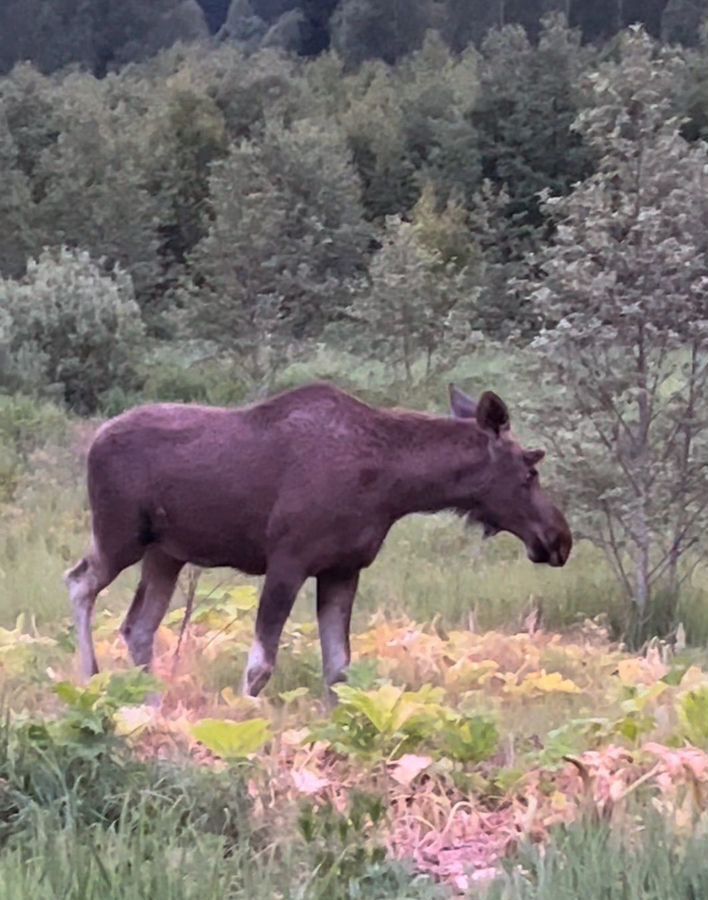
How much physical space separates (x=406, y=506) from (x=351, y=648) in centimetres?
110

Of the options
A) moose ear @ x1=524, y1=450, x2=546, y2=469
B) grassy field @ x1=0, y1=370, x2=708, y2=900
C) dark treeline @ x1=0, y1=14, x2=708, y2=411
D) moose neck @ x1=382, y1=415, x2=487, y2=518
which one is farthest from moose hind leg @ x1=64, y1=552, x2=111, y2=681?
dark treeline @ x1=0, y1=14, x2=708, y2=411

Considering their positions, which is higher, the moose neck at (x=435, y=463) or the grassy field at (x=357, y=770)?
the moose neck at (x=435, y=463)

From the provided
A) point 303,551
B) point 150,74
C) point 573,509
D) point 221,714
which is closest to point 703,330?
point 573,509

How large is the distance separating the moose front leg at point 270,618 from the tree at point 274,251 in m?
18.2

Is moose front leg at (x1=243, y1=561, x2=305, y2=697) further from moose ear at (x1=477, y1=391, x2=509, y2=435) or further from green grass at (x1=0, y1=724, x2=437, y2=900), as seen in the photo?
green grass at (x1=0, y1=724, x2=437, y2=900)

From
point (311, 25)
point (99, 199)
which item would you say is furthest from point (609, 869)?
point (311, 25)

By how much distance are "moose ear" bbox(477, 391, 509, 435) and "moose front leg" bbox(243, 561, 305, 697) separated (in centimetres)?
116

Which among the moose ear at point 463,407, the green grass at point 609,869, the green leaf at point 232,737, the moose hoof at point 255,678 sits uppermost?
the moose ear at point 463,407

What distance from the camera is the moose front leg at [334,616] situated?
684 centimetres

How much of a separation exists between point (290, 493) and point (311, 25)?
6687 cm

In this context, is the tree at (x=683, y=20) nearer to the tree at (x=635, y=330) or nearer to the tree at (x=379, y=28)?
the tree at (x=379, y=28)

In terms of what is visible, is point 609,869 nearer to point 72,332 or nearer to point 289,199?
point 72,332

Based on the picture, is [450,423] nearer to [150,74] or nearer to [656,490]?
[656,490]

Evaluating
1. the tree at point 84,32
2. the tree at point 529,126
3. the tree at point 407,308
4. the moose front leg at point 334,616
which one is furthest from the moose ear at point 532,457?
the tree at point 84,32
